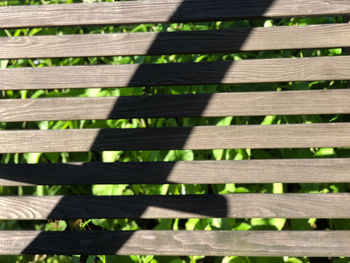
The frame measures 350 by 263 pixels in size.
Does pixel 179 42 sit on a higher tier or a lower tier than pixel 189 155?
higher

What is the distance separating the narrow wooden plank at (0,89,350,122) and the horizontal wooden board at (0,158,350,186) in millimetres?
183

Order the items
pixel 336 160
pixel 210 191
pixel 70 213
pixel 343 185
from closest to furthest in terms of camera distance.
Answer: pixel 336 160, pixel 70 213, pixel 343 185, pixel 210 191

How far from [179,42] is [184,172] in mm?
480

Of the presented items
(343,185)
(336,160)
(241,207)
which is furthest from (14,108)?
(343,185)

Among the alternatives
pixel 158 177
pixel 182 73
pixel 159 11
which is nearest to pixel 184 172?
pixel 158 177

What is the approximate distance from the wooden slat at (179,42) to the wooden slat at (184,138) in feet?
0.94

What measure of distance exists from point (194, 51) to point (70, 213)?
2.56ft

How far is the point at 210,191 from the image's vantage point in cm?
228

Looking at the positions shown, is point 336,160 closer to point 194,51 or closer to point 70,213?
point 194,51

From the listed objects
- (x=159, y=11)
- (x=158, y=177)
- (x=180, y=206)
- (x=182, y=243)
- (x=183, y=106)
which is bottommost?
(x=182, y=243)

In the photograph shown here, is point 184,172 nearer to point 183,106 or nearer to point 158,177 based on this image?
point 158,177

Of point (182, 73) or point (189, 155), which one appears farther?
point (189, 155)

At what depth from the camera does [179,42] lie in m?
1.56

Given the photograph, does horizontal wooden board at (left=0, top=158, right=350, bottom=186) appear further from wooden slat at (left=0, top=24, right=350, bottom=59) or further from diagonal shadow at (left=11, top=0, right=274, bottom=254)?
wooden slat at (left=0, top=24, right=350, bottom=59)
